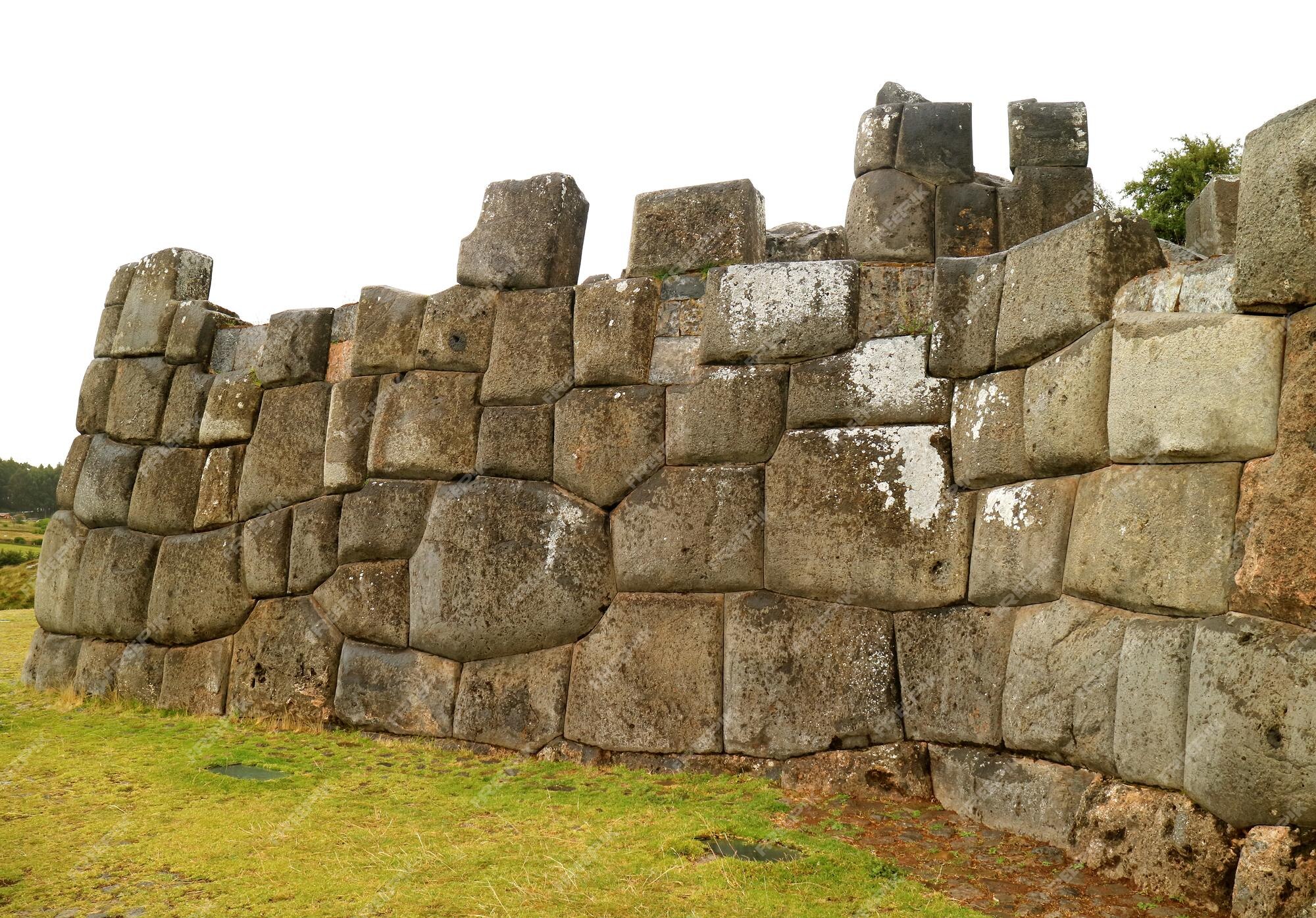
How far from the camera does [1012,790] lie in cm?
489

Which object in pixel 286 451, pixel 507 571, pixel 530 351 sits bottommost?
pixel 507 571

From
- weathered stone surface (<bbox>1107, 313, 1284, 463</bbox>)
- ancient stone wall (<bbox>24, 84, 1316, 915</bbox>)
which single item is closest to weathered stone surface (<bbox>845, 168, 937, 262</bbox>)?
ancient stone wall (<bbox>24, 84, 1316, 915</bbox>)

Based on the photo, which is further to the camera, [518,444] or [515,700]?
[518,444]

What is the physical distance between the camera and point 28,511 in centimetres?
4053

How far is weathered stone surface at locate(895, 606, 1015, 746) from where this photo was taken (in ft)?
16.9

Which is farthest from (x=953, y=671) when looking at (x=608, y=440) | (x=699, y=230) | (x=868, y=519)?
(x=699, y=230)

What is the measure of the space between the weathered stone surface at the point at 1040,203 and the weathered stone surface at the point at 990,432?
136 centimetres

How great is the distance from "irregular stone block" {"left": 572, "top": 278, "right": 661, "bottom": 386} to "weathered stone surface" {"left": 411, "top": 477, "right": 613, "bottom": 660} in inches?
32.7

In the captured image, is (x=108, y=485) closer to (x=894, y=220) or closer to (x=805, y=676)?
(x=805, y=676)

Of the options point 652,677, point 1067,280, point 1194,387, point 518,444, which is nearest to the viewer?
point 1194,387

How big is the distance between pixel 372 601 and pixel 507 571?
3.70ft

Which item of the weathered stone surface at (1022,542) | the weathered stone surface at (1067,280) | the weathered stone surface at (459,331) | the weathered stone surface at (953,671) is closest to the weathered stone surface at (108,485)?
the weathered stone surface at (459,331)

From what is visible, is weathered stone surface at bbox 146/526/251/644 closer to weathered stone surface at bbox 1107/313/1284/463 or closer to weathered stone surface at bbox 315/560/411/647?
weathered stone surface at bbox 315/560/411/647

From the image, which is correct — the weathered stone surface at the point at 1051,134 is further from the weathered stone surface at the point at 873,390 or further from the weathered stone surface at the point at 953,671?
the weathered stone surface at the point at 953,671
